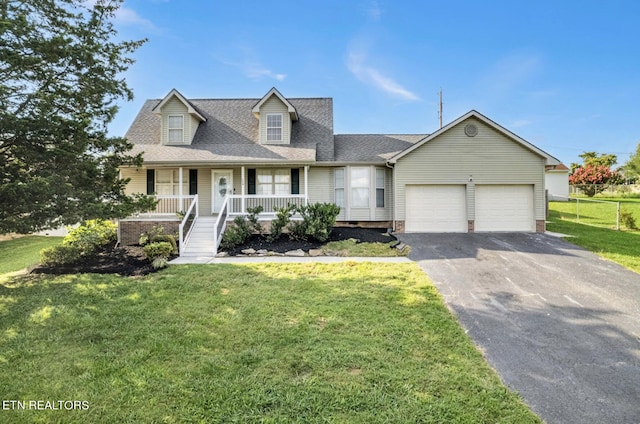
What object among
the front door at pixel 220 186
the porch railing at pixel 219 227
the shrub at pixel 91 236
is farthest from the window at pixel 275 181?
the shrub at pixel 91 236

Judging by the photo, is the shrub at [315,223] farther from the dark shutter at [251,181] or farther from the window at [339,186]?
the dark shutter at [251,181]

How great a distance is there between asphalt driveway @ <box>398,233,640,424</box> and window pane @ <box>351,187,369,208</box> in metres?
5.21

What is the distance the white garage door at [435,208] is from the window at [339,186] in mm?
3073

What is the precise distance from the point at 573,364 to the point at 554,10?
16133mm

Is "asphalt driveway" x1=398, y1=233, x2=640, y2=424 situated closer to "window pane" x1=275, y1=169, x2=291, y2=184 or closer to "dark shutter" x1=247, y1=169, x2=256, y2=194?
"window pane" x1=275, y1=169, x2=291, y2=184

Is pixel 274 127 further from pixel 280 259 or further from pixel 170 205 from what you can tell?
pixel 280 259

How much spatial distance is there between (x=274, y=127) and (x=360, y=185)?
5.15 meters

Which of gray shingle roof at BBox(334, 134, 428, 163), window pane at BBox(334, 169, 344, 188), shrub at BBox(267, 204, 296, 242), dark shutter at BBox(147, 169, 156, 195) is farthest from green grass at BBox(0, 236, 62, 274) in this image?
gray shingle roof at BBox(334, 134, 428, 163)

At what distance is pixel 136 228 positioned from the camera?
1193 cm

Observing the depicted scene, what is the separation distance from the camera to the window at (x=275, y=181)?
14.4 metres

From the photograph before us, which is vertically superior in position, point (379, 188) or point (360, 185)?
point (360, 185)

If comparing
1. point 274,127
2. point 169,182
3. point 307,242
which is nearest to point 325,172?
point 274,127

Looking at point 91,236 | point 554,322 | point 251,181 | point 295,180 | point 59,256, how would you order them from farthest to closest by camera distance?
point 295,180 < point 251,181 < point 91,236 < point 59,256 < point 554,322

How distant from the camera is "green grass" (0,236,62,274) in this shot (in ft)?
33.1
